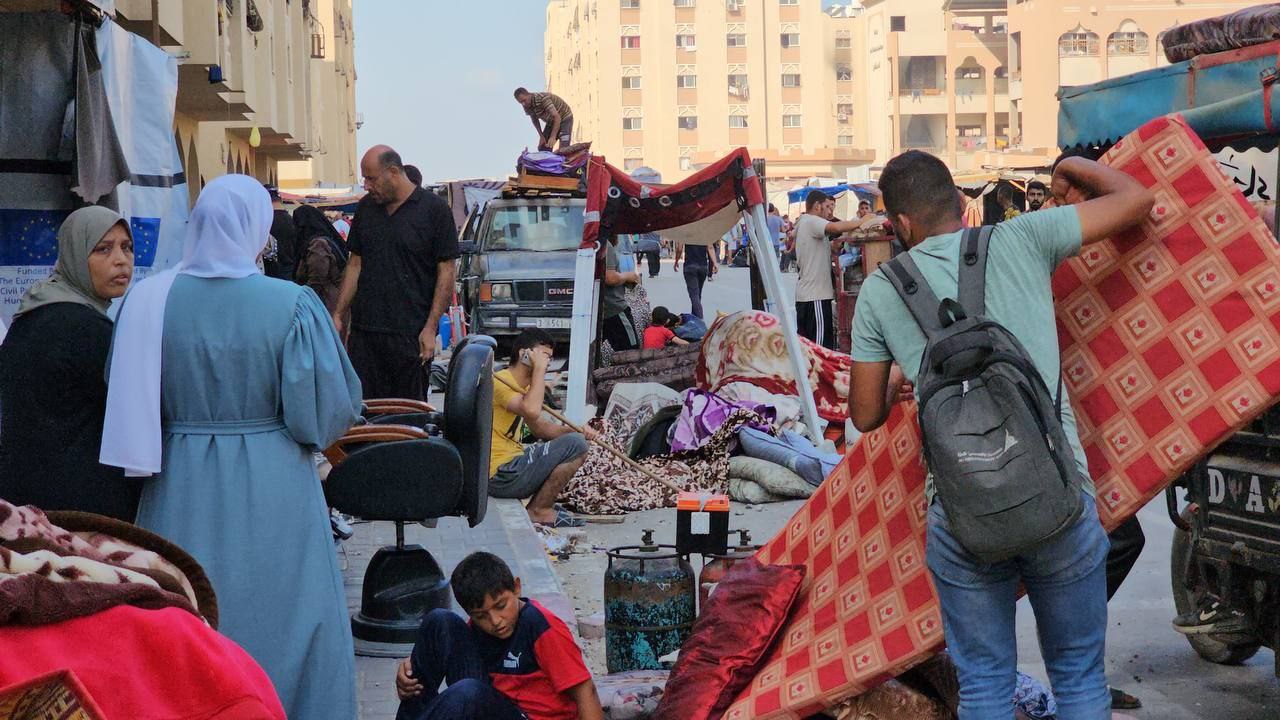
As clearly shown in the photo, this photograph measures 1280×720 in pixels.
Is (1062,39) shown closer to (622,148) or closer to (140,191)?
(622,148)

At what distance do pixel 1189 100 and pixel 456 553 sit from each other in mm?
4286

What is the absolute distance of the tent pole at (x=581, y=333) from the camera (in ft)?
34.8

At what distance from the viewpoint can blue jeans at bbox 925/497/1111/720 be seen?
3404mm

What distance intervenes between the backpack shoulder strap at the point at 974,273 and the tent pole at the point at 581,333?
7.20m

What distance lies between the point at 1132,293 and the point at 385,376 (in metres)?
5.05

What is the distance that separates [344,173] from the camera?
61062 mm

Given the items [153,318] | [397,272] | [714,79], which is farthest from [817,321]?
[714,79]

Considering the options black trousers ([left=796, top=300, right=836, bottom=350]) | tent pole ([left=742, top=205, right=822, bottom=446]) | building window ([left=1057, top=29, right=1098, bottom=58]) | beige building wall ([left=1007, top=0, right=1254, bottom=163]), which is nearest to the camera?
tent pole ([left=742, top=205, right=822, bottom=446])

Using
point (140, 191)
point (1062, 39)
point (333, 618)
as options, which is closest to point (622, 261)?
point (140, 191)

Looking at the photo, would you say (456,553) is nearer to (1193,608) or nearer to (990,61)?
(1193,608)

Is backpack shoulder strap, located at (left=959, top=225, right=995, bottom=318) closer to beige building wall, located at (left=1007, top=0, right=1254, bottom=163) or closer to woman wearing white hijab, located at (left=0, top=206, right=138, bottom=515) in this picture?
woman wearing white hijab, located at (left=0, top=206, right=138, bottom=515)

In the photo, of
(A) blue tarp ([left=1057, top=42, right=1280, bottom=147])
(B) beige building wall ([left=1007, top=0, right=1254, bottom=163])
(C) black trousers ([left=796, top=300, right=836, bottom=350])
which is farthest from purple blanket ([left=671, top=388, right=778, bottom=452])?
(B) beige building wall ([left=1007, top=0, right=1254, bottom=163])

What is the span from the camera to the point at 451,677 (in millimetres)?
Result: 4258

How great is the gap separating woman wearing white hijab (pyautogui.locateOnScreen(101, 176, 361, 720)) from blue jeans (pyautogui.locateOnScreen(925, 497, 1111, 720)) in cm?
185
